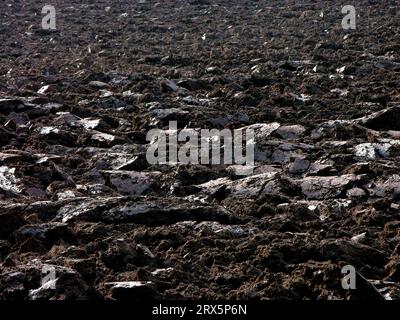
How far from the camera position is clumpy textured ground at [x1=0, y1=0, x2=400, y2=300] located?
591 centimetres

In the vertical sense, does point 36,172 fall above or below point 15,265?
above

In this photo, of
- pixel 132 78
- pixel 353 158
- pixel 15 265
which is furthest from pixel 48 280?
pixel 132 78

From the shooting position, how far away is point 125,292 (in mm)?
5520

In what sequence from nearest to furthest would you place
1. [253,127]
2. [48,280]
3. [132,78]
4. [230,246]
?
[48,280]
[230,246]
[253,127]
[132,78]

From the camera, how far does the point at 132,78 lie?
13133 millimetres

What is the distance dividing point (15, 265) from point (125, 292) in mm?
1071

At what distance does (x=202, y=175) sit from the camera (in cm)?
838

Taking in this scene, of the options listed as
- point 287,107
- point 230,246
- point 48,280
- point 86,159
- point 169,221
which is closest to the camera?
point 48,280

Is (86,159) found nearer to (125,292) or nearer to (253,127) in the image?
(253,127)

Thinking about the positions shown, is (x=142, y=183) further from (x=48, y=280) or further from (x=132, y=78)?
(x=132, y=78)

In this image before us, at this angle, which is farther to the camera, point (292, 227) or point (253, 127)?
point (253, 127)

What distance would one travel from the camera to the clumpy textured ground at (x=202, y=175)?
591cm
